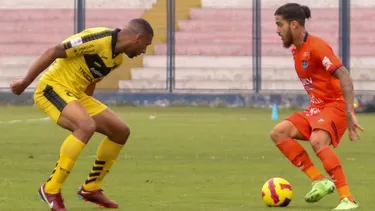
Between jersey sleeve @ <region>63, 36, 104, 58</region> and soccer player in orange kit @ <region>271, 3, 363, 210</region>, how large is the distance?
1.62m

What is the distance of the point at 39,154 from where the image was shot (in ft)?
51.1

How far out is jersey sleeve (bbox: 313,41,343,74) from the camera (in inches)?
386

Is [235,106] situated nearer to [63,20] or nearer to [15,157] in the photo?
[63,20]

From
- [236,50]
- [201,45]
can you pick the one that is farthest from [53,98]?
A: [201,45]

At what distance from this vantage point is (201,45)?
31.7 metres

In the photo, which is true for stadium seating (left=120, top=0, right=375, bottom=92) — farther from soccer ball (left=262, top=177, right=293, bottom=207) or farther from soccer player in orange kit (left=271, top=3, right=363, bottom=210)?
soccer ball (left=262, top=177, right=293, bottom=207)

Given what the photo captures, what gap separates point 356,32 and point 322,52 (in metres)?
20.7

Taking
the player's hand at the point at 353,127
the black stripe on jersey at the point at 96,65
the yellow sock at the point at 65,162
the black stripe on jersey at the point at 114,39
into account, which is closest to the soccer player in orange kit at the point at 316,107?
the player's hand at the point at 353,127

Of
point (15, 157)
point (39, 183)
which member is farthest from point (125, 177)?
point (15, 157)

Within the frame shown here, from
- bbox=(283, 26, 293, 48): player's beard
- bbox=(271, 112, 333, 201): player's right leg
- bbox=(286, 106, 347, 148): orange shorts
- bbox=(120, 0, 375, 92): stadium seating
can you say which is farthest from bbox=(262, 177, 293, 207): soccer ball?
bbox=(120, 0, 375, 92): stadium seating

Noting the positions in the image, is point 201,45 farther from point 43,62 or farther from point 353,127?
point 43,62

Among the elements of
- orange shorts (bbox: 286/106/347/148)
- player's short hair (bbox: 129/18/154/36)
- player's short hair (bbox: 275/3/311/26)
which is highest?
player's short hair (bbox: 275/3/311/26)

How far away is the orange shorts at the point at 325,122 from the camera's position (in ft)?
32.9

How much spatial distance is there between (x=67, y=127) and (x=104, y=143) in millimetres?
654
